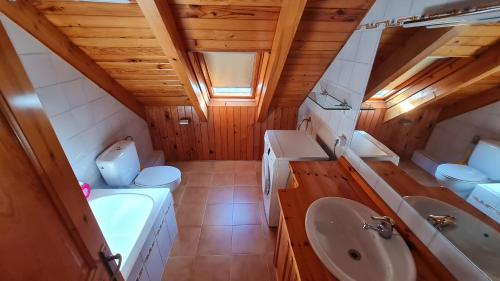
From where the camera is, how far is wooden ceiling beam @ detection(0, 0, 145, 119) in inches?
45.8

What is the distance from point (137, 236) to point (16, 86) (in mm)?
1157

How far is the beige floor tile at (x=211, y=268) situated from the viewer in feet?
5.46

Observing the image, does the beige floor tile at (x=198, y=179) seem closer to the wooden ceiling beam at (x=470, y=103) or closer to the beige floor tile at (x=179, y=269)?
the beige floor tile at (x=179, y=269)

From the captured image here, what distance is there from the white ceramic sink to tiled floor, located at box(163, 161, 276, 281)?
91 cm

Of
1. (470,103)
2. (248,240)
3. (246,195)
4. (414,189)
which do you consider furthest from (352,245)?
(246,195)

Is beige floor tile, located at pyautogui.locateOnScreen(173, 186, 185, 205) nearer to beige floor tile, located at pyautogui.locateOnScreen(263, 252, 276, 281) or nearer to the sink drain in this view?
beige floor tile, located at pyautogui.locateOnScreen(263, 252, 276, 281)

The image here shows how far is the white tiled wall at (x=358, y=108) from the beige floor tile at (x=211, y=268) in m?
1.33

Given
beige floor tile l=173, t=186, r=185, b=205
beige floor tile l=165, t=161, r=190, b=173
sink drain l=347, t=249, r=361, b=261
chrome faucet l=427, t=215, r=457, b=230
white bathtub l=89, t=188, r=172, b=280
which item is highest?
chrome faucet l=427, t=215, r=457, b=230

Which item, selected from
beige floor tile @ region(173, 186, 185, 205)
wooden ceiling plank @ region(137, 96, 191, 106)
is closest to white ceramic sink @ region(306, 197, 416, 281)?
beige floor tile @ region(173, 186, 185, 205)

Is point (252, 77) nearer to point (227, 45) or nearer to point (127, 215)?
point (227, 45)

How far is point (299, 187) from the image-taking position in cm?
136

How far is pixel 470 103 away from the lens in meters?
0.80

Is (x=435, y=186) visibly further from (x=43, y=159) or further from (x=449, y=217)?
(x=43, y=159)

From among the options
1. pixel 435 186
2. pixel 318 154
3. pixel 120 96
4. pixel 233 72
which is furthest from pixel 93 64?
pixel 435 186
